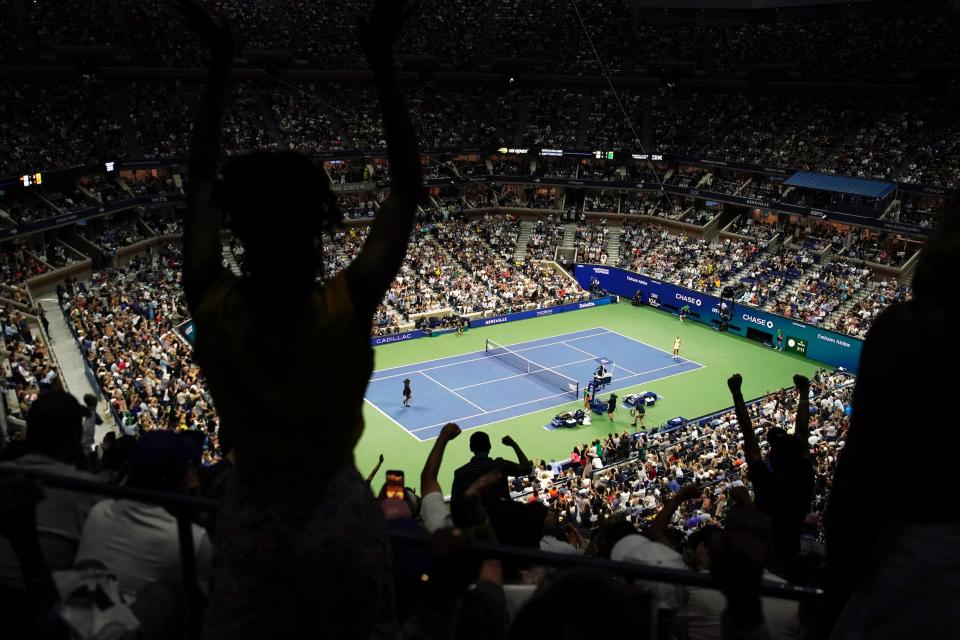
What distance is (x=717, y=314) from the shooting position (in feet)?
138

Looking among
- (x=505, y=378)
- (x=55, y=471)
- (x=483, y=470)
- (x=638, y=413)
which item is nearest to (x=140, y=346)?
(x=505, y=378)

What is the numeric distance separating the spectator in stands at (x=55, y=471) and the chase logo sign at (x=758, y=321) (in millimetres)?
39663

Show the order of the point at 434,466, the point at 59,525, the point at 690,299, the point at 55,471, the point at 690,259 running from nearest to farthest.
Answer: the point at 59,525 → the point at 55,471 → the point at 434,466 → the point at 690,299 → the point at 690,259

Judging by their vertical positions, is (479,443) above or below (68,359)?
above

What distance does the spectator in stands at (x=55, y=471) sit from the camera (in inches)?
124

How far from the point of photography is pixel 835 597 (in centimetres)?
216

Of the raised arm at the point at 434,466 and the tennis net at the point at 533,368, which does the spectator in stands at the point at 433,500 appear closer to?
the raised arm at the point at 434,466

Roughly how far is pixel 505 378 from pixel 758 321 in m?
15.5

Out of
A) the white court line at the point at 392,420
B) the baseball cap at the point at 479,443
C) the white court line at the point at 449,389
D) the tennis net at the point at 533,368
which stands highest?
the baseball cap at the point at 479,443

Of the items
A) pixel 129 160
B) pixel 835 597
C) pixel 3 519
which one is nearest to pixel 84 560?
pixel 3 519

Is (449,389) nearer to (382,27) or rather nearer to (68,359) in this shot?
(68,359)

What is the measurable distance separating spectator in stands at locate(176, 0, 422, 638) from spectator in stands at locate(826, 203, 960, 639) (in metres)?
1.26

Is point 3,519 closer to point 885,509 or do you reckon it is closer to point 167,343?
point 885,509

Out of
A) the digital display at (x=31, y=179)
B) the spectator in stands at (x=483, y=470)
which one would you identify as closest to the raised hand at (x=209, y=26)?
the spectator in stands at (x=483, y=470)
